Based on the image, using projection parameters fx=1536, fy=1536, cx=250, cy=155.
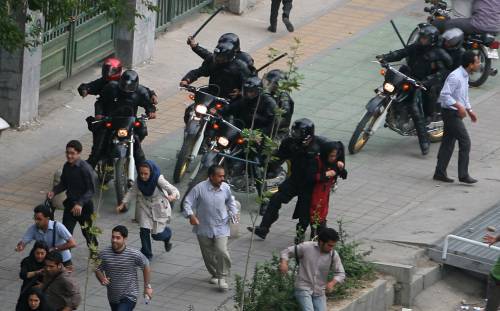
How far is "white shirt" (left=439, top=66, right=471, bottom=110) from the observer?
18469 mm

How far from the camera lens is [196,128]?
18.0m

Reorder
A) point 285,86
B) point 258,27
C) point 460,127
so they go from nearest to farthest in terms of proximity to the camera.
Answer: point 285,86 < point 460,127 < point 258,27

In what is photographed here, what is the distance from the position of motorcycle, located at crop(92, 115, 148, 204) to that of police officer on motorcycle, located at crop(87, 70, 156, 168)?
0.11 m

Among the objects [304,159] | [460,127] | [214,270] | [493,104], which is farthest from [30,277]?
[493,104]

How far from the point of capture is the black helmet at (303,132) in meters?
16.7

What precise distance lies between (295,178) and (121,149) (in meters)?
2.08

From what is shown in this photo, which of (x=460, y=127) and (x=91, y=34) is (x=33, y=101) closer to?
(x=91, y=34)

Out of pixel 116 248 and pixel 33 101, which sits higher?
pixel 116 248

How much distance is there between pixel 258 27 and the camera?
2508 cm

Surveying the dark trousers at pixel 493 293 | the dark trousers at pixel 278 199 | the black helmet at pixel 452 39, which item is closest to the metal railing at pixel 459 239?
the dark trousers at pixel 493 293

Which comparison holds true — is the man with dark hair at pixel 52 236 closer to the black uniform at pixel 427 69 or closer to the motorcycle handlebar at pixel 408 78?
the motorcycle handlebar at pixel 408 78

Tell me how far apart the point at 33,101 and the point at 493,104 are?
6.71 m

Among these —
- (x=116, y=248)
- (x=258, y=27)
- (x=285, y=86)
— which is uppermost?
(x=285, y=86)

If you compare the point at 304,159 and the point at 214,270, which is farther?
the point at 304,159
